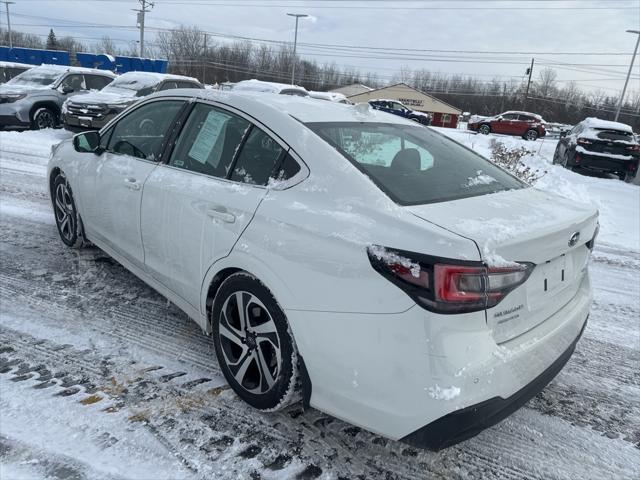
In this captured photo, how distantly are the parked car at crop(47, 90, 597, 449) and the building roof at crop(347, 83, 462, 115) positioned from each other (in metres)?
63.8

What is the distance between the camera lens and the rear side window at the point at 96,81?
544 inches

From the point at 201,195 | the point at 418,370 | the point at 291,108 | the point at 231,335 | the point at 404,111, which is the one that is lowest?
the point at 231,335

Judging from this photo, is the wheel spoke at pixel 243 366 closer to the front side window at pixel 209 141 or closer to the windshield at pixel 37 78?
the front side window at pixel 209 141

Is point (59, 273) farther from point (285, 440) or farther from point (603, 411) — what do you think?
point (603, 411)

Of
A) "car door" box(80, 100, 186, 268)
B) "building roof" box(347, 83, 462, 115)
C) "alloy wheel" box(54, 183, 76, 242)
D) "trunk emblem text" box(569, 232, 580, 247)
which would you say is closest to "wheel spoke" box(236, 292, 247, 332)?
"car door" box(80, 100, 186, 268)

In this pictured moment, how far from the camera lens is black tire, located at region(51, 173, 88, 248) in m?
4.42

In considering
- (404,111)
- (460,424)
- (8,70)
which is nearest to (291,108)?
(460,424)

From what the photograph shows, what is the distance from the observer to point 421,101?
6550 cm

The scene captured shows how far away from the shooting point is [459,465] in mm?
2320

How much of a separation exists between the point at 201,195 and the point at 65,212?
2.56 meters

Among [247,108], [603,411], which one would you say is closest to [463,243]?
[247,108]

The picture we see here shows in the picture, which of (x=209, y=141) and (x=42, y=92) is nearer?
(x=209, y=141)

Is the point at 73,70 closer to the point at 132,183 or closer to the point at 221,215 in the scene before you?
the point at 132,183

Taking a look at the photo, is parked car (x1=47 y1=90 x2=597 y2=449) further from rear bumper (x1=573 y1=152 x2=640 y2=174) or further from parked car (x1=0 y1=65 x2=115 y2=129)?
rear bumper (x1=573 y1=152 x2=640 y2=174)
